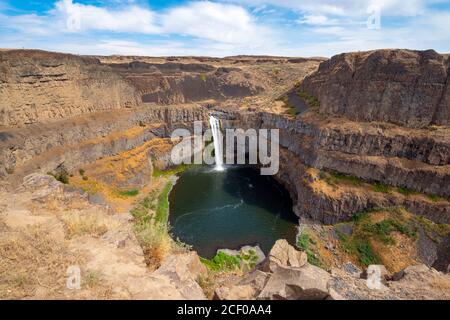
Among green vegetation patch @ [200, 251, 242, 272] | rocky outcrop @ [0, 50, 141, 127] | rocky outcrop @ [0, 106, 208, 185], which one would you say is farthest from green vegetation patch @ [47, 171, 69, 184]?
green vegetation patch @ [200, 251, 242, 272]

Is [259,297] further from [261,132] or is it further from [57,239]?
[261,132]

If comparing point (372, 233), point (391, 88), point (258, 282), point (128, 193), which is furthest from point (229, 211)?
point (258, 282)

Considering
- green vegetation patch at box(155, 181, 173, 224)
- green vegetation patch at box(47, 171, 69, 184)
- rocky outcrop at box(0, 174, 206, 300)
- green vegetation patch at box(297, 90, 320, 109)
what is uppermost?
green vegetation patch at box(297, 90, 320, 109)

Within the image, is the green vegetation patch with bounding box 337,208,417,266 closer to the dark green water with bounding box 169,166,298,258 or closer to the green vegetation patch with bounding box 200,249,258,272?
the dark green water with bounding box 169,166,298,258

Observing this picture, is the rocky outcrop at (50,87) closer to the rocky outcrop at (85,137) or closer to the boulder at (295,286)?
the rocky outcrop at (85,137)

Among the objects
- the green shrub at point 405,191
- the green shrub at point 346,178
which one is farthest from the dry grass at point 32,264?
the green shrub at point 405,191

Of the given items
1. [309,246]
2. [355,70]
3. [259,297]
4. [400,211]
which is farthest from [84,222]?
[355,70]

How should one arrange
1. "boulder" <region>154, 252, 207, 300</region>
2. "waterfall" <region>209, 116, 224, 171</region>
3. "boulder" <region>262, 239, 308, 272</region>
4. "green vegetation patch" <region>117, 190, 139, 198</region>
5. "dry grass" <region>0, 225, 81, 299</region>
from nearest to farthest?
"dry grass" <region>0, 225, 81, 299</region>
"boulder" <region>154, 252, 207, 300</region>
"boulder" <region>262, 239, 308, 272</region>
"green vegetation patch" <region>117, 190, 139, 198</region>
"waterfall" <region>209, 116, 224, 171</region>

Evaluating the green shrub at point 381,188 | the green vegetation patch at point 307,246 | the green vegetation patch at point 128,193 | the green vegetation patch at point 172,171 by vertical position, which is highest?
the green shrub at point 381,188
